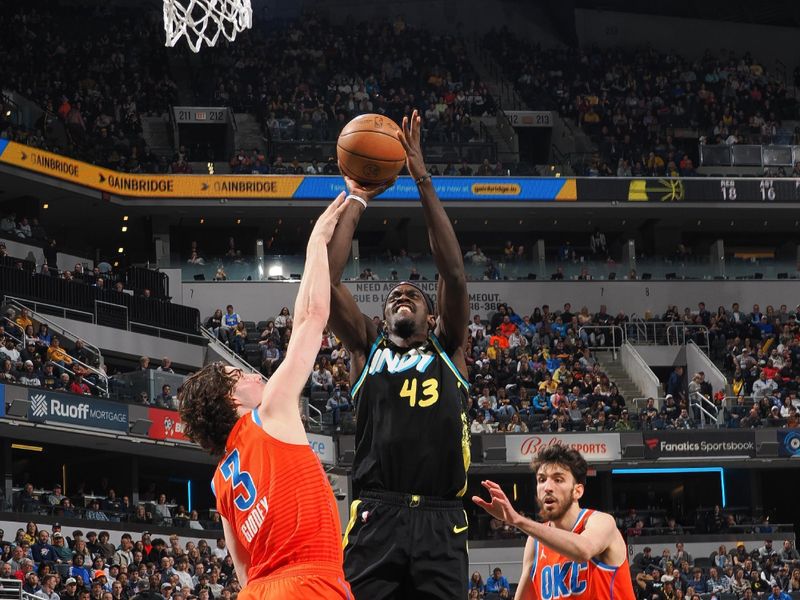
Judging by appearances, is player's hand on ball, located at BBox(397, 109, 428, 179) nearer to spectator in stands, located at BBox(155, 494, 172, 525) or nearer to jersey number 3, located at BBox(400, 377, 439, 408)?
jersey number 3, located at BBox(400, 377, 439, 408)

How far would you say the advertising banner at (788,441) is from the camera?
30781 millimetres

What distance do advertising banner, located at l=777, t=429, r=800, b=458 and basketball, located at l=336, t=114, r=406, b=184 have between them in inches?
1023

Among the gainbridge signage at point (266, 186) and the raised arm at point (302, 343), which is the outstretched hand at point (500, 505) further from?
the gainbridge signage at point (266, 186)

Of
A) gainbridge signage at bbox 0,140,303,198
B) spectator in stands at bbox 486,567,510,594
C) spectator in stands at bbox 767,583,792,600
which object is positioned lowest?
spectator in stands at bbox 767,583,792,600

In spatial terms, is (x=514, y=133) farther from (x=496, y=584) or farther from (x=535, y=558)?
(x=535, y=558)

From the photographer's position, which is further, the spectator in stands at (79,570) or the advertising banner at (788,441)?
the advertising banner at (788,441)

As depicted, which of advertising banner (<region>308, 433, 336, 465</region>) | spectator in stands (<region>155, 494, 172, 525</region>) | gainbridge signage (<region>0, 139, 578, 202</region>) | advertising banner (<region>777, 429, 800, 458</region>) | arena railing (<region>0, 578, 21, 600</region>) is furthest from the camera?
gainbridge signage (<region>0, 139, 578, 202</region>)

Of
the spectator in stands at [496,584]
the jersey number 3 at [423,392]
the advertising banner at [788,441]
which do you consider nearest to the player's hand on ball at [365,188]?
the jersey number 3 at [423,392]

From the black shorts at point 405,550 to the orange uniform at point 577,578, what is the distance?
38.0 inches

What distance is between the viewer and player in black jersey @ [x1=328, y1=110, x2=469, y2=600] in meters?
6.07

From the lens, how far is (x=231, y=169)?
38562mm

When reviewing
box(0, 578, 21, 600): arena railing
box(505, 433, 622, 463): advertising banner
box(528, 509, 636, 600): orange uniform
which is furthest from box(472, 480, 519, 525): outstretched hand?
box(505, 433, 622, 463): advertising banner

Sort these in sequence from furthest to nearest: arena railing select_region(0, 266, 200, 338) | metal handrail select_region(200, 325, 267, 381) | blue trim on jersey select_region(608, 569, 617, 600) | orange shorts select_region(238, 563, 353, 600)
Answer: metal handrail select_region(200, 325, 267, 381) → arena railing select_region(0, 266, 200, 338) → blue trim on jersey select_region(608, 569, 617, 600) → orange shorts select_region(238, 563, 353, 600)

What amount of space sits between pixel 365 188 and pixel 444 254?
1.77 ft
